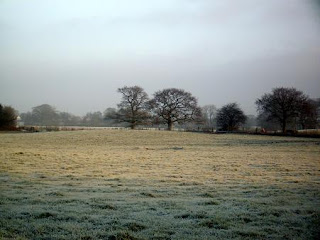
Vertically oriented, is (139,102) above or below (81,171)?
above

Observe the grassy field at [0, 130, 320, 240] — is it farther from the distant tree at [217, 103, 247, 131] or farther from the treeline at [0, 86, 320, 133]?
the distant tree at [217, 103, 247, 131]

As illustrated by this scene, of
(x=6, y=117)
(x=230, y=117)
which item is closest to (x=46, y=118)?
(x=6, y=117)

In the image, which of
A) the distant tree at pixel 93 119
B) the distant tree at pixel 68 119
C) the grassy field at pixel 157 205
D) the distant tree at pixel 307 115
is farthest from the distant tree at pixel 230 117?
the grassy field at pixel 157 205

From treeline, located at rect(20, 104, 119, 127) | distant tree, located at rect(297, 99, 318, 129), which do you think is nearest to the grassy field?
distant tree, located at rect(297, 99, 318, 129)

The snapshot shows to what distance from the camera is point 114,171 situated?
17672 mm

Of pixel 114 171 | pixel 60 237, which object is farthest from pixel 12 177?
pixel 60 237

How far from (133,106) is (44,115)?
48.2m

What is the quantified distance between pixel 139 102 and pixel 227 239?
78.0 meters

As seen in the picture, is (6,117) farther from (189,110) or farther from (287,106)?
(287,106)

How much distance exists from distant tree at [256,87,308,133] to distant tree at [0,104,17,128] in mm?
64992

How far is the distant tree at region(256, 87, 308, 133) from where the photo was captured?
76.9m

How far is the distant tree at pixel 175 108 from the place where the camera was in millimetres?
82875

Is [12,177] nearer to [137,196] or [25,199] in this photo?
[25,199]

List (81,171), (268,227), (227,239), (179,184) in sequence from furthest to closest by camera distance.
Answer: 1. (81,171)
2. (179,184)
3. (268,227)
4. (227,239)
